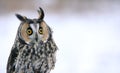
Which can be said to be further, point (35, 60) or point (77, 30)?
point (77, 30)

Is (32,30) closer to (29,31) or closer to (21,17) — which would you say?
(29,31)

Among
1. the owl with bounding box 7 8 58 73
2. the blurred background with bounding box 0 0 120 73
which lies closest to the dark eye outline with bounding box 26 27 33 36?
the owl with bounding box 7 8 58 73

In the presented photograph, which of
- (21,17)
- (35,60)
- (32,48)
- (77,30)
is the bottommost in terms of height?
(35,60)

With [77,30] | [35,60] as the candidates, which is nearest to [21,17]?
[35,60]

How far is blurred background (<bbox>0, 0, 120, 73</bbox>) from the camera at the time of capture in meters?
2.13

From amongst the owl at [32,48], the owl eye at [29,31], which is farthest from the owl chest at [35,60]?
the owl eye at [29,31]

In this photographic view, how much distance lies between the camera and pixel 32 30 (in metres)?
2.07

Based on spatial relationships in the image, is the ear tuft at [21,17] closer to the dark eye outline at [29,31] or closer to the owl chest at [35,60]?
the dark eye outline at [29,31]

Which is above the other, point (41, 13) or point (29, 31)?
point (41, 13)

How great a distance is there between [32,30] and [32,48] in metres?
0.15

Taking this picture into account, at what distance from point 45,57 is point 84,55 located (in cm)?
36

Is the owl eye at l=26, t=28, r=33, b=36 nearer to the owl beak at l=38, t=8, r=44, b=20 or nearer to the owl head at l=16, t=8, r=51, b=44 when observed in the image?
the owl head at l=16, t=8, r=51, b=44

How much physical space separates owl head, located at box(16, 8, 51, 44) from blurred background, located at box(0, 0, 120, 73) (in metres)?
0.05

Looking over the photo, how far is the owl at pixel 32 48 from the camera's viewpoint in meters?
2.07
